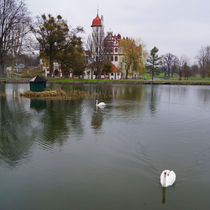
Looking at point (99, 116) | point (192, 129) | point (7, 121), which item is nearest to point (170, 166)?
point (192, 129)

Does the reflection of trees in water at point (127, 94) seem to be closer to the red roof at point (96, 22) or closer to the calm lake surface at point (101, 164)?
the calm lake surface at point (101, 164)

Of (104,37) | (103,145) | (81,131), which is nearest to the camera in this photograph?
(103,145)

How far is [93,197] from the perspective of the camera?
521 centimetres

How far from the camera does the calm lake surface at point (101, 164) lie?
5121 mm

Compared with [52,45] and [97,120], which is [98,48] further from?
[97,120]

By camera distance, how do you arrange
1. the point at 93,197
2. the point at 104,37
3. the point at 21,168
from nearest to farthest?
the point at 93,197 < the point at 21,168 < the point at 104,37

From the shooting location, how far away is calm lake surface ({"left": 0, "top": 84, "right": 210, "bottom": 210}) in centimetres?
512

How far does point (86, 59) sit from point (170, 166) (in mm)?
59971

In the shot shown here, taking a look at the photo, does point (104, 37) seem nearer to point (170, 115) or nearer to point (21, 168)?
point (170, 115)

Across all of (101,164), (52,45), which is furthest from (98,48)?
(101,164)

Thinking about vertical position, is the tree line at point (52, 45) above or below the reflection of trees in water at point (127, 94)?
above

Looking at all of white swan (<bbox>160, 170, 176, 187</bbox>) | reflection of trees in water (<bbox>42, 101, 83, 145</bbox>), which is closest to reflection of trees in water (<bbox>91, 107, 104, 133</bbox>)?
reflection of trees in water (<bbox>42, 101, 83, 145</bbox>)

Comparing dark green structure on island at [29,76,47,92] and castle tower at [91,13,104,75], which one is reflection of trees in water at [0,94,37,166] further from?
castle tower at [91,13,104,75]

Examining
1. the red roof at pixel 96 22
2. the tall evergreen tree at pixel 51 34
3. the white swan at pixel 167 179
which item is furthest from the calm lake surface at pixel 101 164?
the red roof at pixel 96 22
